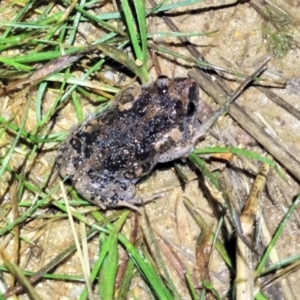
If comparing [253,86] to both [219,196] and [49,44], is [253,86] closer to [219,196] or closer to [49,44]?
[219,196]

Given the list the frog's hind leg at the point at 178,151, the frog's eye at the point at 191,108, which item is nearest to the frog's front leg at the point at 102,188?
the frog's hind leg at the point at 178,151

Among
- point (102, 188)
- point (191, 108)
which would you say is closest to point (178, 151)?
point (191, 108)

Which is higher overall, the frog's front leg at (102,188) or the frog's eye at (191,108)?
the frog's eye at (191,108)

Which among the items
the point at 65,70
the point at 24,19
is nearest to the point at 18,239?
the point at 65,70

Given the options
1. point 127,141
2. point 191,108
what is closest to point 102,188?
point 127,141

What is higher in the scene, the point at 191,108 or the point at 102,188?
the point at 191,108

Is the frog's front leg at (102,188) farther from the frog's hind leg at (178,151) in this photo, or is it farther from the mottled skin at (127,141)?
the frog's hind leg at (178,151)

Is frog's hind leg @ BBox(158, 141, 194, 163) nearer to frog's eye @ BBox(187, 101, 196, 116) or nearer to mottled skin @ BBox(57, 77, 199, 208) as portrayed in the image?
mottled skin @ BBox(57, 77, 199, 208)

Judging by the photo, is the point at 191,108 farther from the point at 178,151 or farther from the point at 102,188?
the point at 102,188
